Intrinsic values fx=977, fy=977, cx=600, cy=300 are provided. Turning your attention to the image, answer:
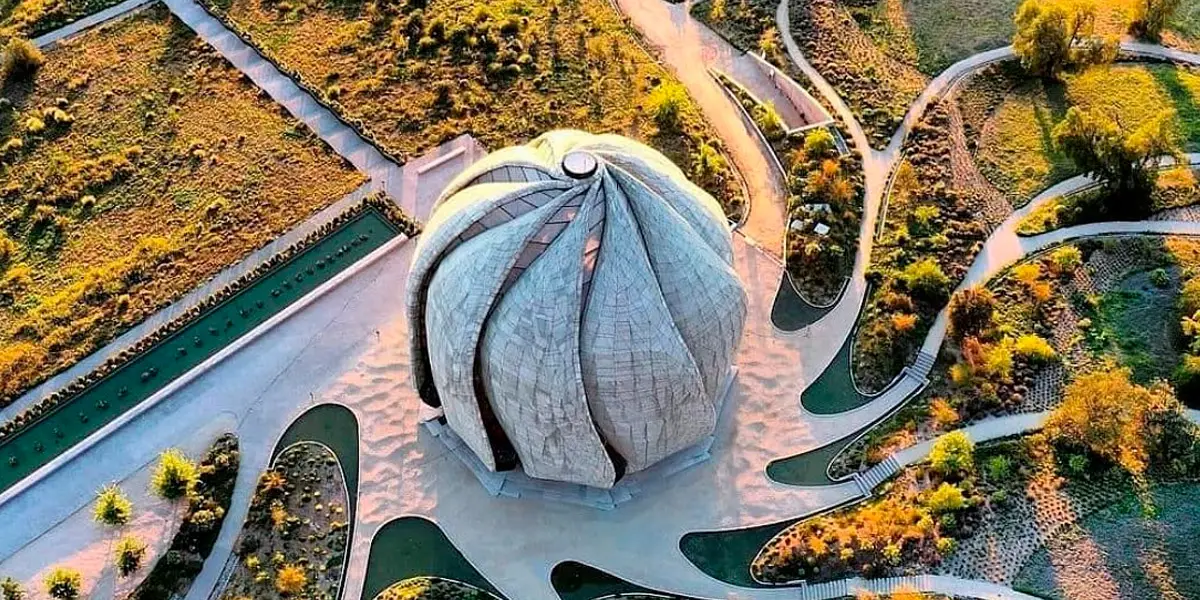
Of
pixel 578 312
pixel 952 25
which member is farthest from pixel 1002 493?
pixel 952 25

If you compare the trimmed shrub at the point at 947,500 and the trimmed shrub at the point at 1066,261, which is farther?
the trimmed shrub at the point at 1066,261

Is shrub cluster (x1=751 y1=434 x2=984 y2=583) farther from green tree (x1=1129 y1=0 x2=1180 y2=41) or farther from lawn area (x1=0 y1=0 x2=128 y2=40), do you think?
lawn area (x1=0 y1=0 x2=128 y2=40)

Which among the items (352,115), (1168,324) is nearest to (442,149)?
(352,115)

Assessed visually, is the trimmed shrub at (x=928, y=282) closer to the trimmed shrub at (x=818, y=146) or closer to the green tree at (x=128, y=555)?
the trimmed shrub at (x=818, y=146)

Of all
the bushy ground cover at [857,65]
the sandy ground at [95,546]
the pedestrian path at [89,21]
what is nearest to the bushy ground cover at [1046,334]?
the bushy ground cover at [857,65]

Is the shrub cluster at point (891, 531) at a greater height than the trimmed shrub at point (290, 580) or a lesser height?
greater

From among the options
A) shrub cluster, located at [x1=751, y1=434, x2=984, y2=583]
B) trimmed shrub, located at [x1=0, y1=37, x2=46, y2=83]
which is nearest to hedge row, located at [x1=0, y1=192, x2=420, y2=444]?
trimmed shrub, located at [x1=0, y1=37, x2=46, y2=83]

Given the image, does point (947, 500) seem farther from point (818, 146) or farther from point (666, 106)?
point (666, 106)
